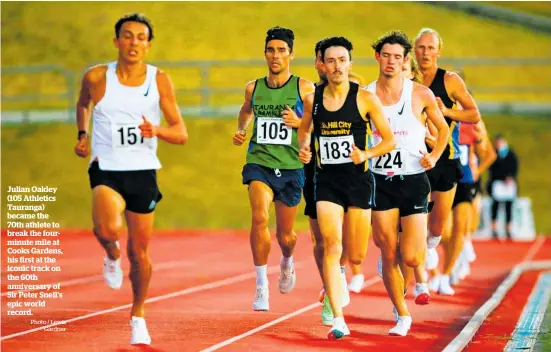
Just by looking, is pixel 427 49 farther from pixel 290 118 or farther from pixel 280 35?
pixel 290 118

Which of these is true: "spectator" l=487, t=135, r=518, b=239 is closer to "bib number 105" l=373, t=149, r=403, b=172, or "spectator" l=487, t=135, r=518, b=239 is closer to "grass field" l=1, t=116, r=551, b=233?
"grass field" l=1, t=116, r=551, b=233

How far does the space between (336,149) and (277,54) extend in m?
2.10

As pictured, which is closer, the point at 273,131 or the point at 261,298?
the point at 273,131

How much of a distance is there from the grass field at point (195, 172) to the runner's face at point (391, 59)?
20.6 metres

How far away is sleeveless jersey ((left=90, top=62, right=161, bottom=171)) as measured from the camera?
10.4 metres

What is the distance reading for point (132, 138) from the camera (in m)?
10.4

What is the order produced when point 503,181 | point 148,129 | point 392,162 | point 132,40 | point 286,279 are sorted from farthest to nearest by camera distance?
point 503,181 < point 286,279 < point 392,162 < point 132,40 < point 148,129

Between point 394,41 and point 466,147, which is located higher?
point 394,41

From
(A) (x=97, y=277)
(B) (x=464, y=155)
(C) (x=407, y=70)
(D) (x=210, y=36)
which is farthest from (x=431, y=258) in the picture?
(D) (x=210, y=36)

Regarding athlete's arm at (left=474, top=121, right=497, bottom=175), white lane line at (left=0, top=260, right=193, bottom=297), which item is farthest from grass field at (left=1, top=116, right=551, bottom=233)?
athlete's arm at (left=474, top=121, right=497, bottom=175)

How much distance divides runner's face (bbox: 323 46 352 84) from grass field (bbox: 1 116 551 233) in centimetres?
2104

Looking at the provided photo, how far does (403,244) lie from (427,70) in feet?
9.21

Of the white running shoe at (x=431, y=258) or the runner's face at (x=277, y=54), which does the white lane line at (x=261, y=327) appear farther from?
the runner's face at (x=277, y=54)

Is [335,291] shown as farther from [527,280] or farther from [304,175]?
[527,280]
